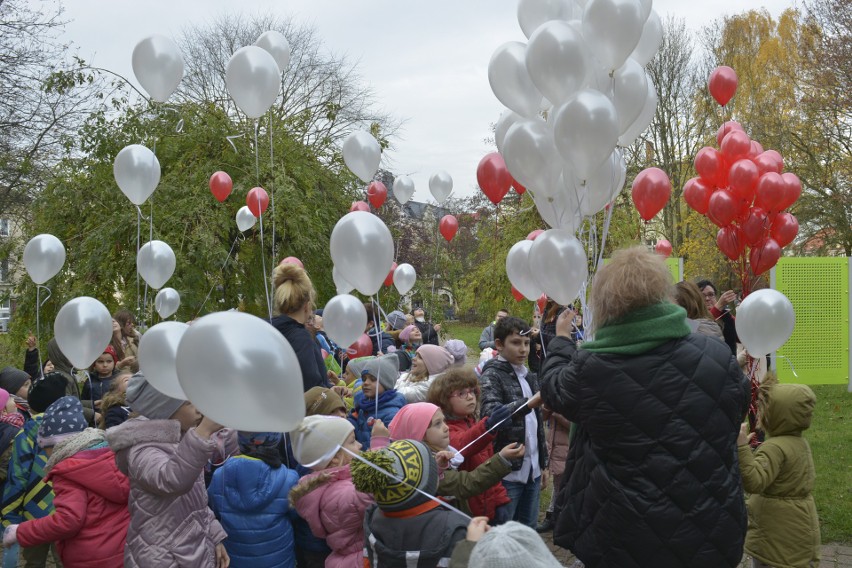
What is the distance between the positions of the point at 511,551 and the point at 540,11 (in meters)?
3.28

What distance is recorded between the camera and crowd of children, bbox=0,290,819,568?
2.41m

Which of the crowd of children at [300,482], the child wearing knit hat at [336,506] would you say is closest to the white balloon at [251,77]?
the crowd of children at [300,482]

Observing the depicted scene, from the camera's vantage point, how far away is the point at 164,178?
9.73 meters

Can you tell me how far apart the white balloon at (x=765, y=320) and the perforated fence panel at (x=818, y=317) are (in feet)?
24.7

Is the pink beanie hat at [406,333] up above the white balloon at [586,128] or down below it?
below

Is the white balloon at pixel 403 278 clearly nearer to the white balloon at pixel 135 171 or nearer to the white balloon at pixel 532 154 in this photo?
the white balloon at pixel 135 171

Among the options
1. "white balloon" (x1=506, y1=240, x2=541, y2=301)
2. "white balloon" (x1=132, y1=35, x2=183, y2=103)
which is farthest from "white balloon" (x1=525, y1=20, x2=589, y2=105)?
"white balloon" (x1=132, y1=35, x2=183, y2=103)

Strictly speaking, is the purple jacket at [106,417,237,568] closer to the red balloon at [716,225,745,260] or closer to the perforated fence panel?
the red balloon at [716,225,745,260]

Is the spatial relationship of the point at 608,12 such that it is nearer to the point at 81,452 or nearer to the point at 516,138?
the point at 516,138

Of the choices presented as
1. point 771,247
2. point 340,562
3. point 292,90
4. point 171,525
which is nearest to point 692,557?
point 340,562

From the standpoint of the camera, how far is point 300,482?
10.0 feet

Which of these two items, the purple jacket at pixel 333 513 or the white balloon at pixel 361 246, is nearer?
the purple jacket at pixel 333 513

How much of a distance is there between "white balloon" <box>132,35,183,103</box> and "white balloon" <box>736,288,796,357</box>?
4411mm

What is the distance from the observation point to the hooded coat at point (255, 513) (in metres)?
3.18
